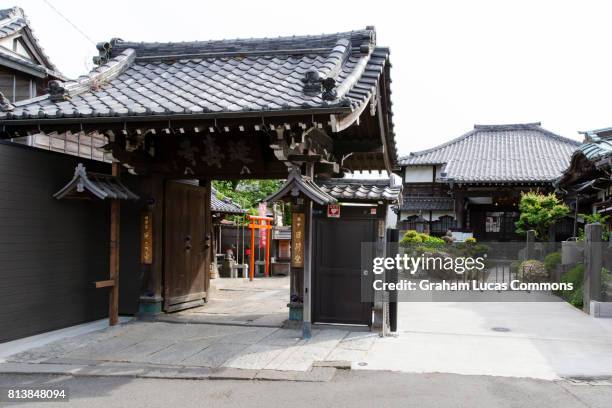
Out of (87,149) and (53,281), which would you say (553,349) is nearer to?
(53,281)

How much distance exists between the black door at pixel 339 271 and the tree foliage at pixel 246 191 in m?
20.1

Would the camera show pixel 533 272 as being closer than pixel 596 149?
No

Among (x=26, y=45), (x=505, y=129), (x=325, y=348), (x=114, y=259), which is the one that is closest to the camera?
(x=325, y=348)

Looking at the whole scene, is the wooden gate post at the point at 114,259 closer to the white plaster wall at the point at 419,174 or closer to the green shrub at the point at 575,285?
the green shrub at the point at 575,285

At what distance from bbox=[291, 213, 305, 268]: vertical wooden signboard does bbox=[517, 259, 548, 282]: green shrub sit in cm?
1019

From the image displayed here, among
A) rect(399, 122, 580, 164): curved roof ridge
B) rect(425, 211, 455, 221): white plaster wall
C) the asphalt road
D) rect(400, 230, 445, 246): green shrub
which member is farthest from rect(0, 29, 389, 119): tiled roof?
rect(399, 122, 580, 164): curved roof ridge

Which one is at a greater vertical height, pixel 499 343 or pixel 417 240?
pixel 417 240

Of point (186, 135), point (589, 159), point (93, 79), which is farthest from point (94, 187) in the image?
point (589, 159)

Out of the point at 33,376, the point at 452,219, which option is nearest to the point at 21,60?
the point at 33,376

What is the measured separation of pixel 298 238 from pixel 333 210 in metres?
0.78

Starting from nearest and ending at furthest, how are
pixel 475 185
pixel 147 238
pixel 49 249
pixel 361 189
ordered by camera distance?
pixel 49 249 < pixel 361 189 < pixel 147 238 < pixel 475 185

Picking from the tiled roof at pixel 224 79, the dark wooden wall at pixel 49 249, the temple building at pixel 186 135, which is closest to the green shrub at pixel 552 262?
the temple building at pixel 186 135

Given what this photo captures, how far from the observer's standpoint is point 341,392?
A: 19.9 ft

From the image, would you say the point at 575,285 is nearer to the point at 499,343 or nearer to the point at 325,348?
the point at 499,343
